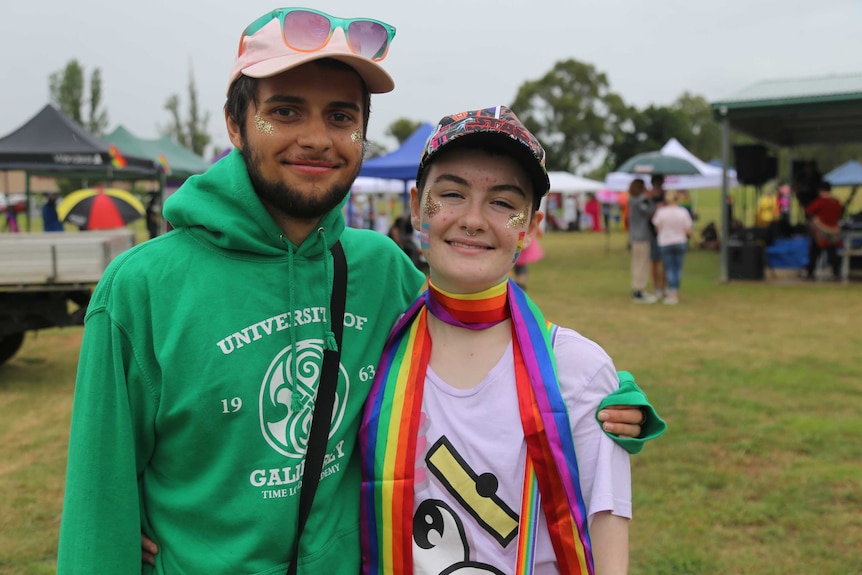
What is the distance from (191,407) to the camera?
5.24 ft

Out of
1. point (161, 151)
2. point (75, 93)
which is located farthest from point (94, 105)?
point (161, 151)

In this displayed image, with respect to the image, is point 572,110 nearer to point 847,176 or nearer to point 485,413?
point 847,176

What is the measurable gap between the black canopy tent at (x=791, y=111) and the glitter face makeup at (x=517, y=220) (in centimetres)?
1306

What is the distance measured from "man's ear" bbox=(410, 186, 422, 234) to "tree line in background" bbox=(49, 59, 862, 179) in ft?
147

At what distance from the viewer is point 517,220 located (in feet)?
6.05

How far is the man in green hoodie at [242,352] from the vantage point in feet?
5.12

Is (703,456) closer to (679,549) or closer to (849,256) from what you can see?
(679,549)

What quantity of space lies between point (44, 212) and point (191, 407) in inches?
699

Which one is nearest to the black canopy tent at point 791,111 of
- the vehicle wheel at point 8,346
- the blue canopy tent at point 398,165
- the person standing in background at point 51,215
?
the blue canopy tent at point 398,165

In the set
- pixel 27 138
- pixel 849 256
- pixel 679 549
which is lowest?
pixel 679 549

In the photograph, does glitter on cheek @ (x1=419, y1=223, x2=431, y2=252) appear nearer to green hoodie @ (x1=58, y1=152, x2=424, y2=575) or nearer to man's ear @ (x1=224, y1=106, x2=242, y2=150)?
green hoodie @ (x1=58, y1=152, x2=424, y2=575)

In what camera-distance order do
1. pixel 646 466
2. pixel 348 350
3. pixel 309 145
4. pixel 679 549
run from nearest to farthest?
pixel 309 145 → pixel 348 350 → pixel 679 549 → pixel 646 466

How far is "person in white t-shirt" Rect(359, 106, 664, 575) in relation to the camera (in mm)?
1666

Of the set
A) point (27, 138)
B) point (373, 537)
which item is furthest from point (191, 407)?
point (27, 138)
